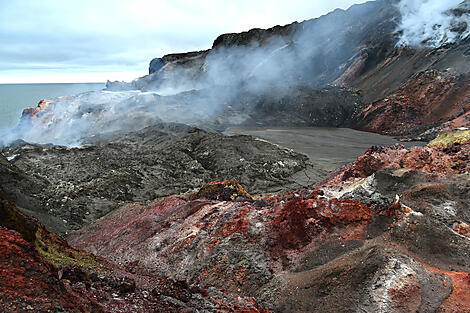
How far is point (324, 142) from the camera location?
30219 millimetres

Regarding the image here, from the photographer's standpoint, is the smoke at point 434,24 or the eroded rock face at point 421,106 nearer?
the eroded rock face at point 421,106

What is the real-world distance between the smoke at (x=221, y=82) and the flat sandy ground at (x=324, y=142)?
31.1 ft

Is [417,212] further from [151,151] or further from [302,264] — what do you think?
[151,151]

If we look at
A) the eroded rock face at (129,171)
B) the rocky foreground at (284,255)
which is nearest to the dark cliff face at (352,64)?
the eroded rock face at (129,171)

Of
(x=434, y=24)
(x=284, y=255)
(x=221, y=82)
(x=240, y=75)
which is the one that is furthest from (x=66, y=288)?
(x=221, y=82)

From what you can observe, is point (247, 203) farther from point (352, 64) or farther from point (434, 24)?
point (352, 64)

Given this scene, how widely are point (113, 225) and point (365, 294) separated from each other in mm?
11232

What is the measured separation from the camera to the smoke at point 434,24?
1460 inches

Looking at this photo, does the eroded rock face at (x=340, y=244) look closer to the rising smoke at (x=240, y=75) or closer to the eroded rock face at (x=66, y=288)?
the eroded rock face at (x=66, y=288)

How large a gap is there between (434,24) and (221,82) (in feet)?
103

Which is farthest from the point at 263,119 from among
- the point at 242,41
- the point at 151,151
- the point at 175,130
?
the point at 242,41

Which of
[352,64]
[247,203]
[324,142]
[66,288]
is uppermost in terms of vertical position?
[352,64]

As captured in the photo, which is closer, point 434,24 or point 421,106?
point 421,106

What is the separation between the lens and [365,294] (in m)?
5.27
